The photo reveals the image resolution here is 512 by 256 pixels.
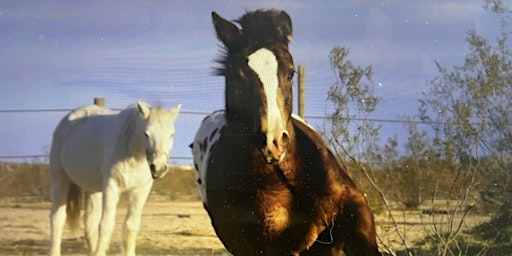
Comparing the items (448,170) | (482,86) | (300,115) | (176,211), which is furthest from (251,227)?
(482,86)

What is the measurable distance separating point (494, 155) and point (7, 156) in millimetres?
2630

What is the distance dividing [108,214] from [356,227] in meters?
1.72

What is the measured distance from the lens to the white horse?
162 inches

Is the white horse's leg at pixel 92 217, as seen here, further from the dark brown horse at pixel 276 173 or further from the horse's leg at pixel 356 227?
the horse's leg at pixel 356 227

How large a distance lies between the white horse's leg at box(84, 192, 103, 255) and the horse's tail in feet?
0.17

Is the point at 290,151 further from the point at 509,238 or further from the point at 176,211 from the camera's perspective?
the point at 509,238

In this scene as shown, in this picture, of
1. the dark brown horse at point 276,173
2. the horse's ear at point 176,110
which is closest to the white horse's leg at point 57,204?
the horse's ear at point 176,110

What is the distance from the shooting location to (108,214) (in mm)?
4488

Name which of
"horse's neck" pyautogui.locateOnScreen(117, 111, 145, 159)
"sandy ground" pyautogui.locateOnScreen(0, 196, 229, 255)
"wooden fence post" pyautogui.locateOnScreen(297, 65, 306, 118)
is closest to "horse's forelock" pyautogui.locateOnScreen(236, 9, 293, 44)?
"wooden fence post" pyautogui.locateOnScreen(297, 65, 306, 118)

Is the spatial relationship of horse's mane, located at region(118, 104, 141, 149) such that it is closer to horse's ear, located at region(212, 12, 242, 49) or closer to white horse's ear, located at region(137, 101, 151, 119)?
white horse's ear, located at region(137, 101, 151, 119)

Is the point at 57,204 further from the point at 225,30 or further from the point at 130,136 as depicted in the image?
the point at 225,30

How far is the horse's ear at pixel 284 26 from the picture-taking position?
3.32 m

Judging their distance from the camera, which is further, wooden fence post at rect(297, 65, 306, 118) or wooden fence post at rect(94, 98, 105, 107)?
wooden fence post at rect(94, 98, 105, 107)

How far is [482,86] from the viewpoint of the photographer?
408cm
